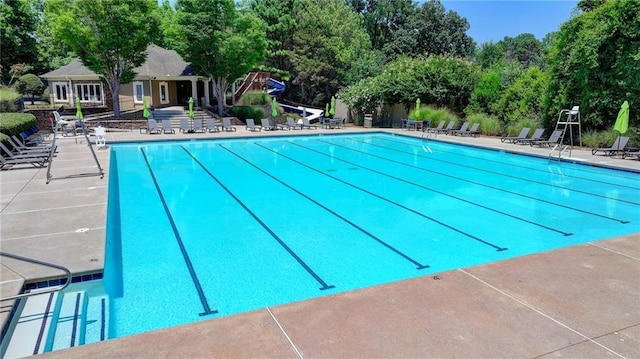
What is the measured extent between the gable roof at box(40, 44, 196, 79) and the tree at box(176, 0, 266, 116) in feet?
14.4

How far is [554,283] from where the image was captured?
13.3 feet

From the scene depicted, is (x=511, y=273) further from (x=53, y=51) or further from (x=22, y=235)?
(x=53, y=51)

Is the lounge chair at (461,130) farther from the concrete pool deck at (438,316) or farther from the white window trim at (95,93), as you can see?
the white window trim at (95,93)

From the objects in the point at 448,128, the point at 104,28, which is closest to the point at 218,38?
the point at 104,28

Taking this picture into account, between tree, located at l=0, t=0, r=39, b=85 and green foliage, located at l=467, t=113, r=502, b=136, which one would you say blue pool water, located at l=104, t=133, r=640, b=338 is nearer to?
green foliage, located at l=467, t=113, r=502, b=136

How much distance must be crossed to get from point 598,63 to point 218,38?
727 inches

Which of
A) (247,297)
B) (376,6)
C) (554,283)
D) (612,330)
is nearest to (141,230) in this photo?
(247,297)

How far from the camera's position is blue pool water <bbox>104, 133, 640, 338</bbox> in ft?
16.2

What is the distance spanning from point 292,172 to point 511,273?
26.9 feet

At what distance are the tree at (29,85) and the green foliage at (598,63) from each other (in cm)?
3319

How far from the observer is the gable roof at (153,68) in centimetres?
2762

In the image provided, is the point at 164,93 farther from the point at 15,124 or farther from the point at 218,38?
the point at 15,124

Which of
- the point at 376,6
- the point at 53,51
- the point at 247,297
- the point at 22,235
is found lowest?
the point at 247,297

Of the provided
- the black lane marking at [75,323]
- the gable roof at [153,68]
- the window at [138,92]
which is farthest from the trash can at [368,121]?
the black lane marking at [75,323]
